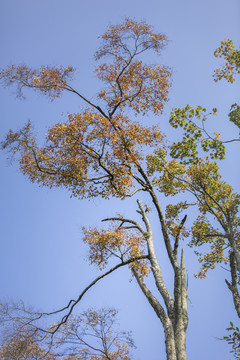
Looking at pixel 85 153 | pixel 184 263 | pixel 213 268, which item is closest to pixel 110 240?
pixel 184 263

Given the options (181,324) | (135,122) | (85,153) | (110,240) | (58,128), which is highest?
(135,122)

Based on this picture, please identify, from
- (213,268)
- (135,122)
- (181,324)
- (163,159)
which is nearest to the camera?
(181,324)

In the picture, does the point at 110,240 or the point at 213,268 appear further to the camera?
the point at 213,268

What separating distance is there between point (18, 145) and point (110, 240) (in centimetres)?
557

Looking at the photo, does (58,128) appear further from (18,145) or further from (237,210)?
(237,210)

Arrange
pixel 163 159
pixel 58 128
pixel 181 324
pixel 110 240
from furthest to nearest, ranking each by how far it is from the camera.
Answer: pixel 163 159, pixel 110 240, pixel 58 128, pixel 181 324

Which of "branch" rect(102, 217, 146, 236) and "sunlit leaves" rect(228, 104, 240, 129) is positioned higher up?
"sunlit leaves" rect(228, 104, 240, 129)

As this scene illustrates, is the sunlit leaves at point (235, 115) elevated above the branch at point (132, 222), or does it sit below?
above

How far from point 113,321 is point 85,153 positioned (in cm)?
1118

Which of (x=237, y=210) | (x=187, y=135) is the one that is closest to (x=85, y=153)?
(x=187, y=135)

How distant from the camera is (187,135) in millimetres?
11305

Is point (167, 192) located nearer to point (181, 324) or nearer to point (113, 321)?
point (181, 324)

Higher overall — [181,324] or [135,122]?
[135,122]

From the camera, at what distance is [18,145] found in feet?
37.6
